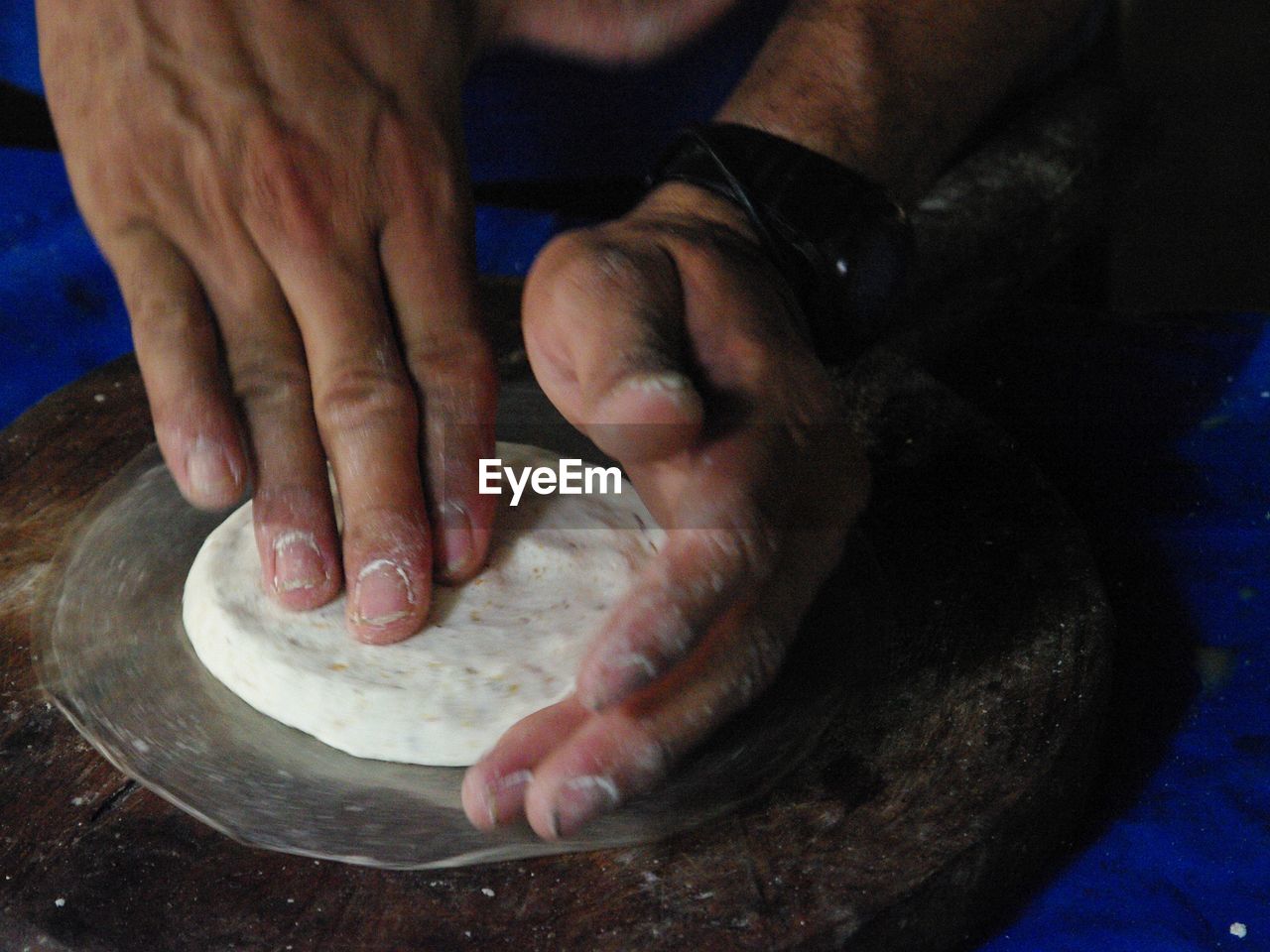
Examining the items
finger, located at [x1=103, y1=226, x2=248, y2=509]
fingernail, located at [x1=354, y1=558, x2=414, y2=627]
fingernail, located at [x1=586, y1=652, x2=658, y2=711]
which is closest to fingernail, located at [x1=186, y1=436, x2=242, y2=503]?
finger, located at [x1=103, y1=226, x2=248, y2=509]

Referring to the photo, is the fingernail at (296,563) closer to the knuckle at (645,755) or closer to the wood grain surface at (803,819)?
the wood grain surface at (803,819)

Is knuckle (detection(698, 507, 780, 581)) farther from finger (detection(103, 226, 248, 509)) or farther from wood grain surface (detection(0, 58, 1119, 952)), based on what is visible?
finger (detection(103, 226, 248, 509))

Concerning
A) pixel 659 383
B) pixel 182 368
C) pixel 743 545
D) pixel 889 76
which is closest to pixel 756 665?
pixel 743 545

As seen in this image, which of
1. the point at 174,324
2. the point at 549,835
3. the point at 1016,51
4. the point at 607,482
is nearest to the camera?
the point at 549,835

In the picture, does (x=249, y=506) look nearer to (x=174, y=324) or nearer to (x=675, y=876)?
(x=174, y=324)

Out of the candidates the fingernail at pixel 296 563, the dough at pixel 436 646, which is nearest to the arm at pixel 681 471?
the dough at pixel 436 646

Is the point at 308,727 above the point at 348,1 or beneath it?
beneath

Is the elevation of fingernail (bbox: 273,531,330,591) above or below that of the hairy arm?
below

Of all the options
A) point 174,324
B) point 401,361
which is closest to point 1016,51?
point 401,361
